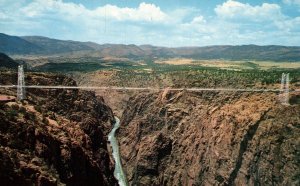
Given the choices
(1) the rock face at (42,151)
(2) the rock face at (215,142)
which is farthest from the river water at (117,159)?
(1) the rock face at (42,151)

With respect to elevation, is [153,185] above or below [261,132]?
below

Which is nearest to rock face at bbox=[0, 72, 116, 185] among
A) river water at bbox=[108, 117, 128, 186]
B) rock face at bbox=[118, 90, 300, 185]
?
rock face at bbox=[118, 90, 300, 185]

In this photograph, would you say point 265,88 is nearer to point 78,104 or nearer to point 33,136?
point 78,104

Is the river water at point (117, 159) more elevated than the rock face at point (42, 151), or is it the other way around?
the rock face at point (42, 151)

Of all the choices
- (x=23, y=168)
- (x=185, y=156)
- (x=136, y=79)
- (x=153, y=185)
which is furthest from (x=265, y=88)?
(x=136, y=79)

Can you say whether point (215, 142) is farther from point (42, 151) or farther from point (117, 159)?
point (42, 151)

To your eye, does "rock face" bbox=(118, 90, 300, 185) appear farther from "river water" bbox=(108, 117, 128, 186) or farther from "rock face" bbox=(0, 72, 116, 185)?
"rock face" bbox=(0, 72, 116, 185)

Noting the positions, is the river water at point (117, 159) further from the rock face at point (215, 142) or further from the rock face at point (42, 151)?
the rock face at point (42, 151)

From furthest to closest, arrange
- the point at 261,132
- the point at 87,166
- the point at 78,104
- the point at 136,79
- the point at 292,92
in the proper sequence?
the point at 136,79 < the point at 78,104 < the point at 292,92 < the point at 261,132 < the point at 87,166
